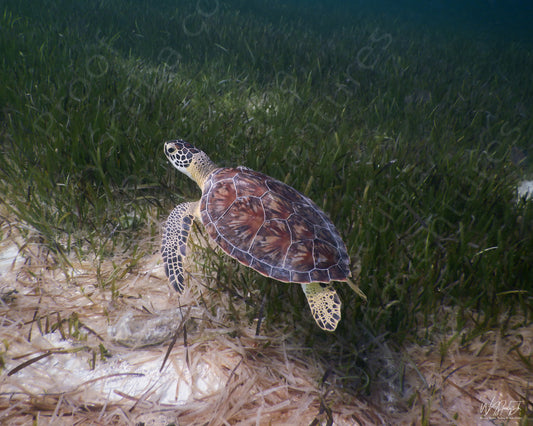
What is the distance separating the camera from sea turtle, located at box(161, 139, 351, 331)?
1757 mm

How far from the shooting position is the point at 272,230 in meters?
1.88

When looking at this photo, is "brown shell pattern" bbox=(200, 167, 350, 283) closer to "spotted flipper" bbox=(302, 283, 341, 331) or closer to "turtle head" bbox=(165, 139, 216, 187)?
"spotted flipper" bbox=(302, 283, 341, 331)

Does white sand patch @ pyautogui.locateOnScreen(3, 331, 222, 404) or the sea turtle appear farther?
the sea turtle

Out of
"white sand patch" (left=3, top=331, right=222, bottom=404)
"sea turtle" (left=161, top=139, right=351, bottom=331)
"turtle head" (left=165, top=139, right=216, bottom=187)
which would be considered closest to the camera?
"white sand patch" (left=3, top=331, right=222, bottom=404)

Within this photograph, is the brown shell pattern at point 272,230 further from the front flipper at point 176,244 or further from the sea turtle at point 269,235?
the front flipper at point 176,244

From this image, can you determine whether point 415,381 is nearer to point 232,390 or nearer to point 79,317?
point 232,390

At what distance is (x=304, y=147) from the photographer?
3.32m

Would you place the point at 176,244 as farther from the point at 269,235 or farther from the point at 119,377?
the point at 119,377

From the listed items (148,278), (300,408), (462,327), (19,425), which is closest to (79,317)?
(148,278)

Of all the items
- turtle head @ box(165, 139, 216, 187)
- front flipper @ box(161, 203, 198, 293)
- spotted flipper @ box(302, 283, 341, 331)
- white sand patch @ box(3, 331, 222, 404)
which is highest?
spotted flipper @ box(302, 283, 341, 331)

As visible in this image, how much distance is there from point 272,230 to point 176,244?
655 mm

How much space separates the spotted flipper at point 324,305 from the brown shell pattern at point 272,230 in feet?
0.26

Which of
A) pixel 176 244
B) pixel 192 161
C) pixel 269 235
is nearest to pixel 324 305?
pixel 269 235

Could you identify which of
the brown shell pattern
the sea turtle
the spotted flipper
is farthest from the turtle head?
the spotted flipper
